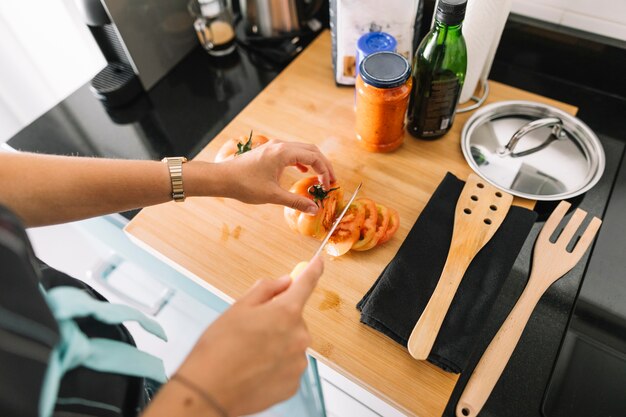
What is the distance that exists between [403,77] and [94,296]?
0.58 meters

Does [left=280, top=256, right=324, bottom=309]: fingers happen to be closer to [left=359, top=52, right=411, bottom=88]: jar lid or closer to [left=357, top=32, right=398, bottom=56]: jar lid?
[left=359, top=52, right=411, bottom=88]: jar lid

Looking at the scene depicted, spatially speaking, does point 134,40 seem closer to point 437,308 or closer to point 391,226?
point 391,226

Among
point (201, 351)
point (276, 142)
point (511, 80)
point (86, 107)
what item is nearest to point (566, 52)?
point (511, 80)

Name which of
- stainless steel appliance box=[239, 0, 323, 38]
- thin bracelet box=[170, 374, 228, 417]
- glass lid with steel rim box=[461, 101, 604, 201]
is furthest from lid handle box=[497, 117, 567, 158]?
thin bracelet box=[170, 374, 228, 417]

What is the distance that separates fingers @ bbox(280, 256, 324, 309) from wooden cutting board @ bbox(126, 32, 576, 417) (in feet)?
0.68

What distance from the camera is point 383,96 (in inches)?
30.0

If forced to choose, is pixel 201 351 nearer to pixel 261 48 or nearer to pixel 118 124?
pixel 118 124

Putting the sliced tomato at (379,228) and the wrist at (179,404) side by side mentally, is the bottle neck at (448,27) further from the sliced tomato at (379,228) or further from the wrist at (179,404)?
the wrist at (179,404)

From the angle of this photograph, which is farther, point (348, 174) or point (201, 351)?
point (348, 174)

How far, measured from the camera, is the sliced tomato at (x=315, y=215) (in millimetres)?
737

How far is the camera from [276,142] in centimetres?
74

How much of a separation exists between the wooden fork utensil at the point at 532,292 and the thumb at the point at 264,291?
0.29 m

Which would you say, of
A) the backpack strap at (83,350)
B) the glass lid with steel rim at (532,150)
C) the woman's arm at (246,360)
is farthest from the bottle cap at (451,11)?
the backpack strap at (83,350)

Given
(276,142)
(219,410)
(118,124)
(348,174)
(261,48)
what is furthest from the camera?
(261,48)
